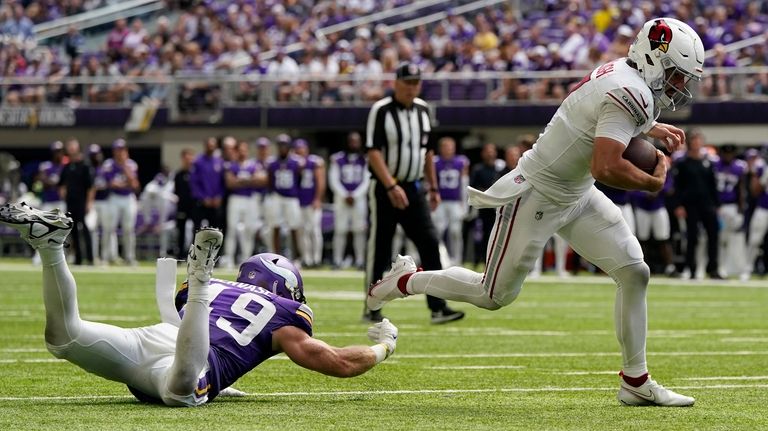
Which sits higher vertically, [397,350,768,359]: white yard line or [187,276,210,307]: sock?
[187,276,210,307]: sock

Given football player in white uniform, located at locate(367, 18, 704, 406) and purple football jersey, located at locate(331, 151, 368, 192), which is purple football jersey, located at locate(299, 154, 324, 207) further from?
football player in white uniform, located at locate(367, 18, 704, 406)

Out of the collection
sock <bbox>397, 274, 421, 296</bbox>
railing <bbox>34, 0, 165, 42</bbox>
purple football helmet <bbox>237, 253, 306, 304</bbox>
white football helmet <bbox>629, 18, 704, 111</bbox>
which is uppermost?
railing <bbox>34, 0, 165, 42</bbox>

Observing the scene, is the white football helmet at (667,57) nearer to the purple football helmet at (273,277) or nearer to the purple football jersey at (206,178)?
the purple football helmet at (273,277)

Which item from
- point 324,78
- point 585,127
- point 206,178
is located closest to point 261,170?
point 206,178

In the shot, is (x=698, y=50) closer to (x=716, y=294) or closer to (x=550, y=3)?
(x=716, y=294)

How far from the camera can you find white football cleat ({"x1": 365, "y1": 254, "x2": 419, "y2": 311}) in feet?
21.9

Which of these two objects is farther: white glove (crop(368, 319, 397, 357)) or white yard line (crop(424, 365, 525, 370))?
white yard line (crop(424, 365, 525, 370))

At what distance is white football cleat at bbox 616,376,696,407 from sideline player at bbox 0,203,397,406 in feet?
3.28

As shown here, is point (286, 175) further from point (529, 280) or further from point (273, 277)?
point (273, 277)

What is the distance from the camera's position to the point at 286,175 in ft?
65.7

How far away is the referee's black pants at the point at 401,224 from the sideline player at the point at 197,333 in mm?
3851

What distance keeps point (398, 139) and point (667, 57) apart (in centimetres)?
441

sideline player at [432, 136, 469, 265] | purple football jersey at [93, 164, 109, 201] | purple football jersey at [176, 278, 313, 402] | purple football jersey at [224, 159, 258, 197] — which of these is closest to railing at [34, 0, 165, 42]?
purple football jersey at [93, 164, 109, 201]

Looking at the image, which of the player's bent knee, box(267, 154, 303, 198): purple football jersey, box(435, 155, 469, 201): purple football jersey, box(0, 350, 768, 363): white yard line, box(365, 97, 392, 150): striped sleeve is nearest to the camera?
the player's bent knee
